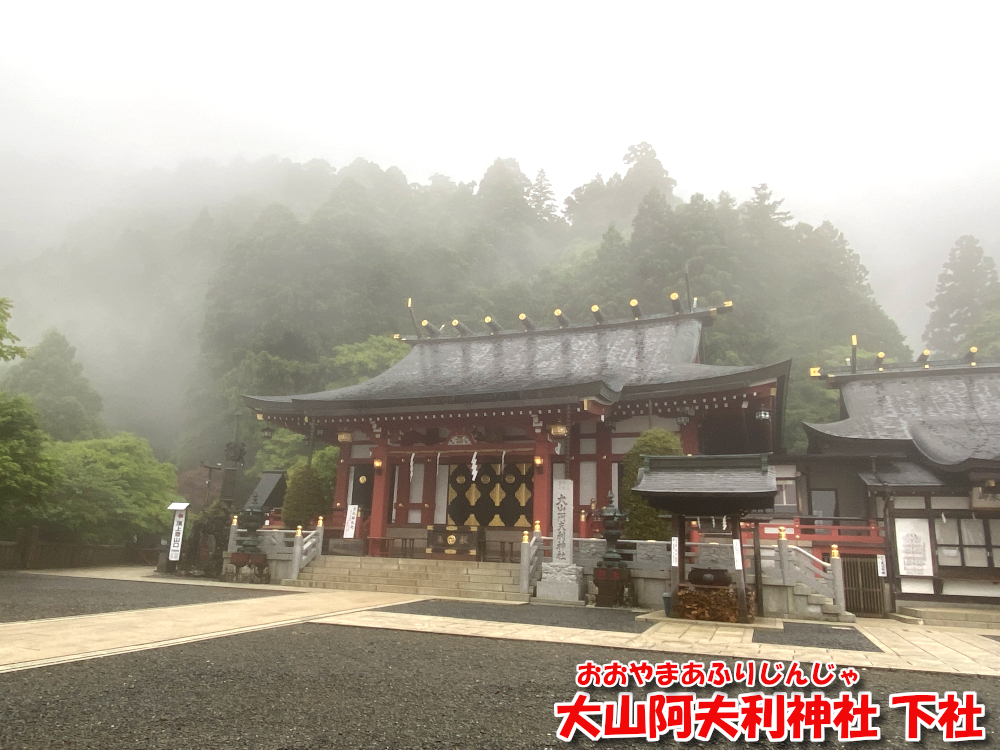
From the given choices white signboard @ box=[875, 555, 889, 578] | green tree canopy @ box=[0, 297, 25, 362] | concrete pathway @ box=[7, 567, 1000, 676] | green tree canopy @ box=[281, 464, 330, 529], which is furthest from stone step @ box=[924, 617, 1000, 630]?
green tree canopy @ box=[0, 297, 25, 362]

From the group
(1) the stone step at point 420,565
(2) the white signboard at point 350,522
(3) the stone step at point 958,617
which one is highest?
(2) the white signboard at point 350,522

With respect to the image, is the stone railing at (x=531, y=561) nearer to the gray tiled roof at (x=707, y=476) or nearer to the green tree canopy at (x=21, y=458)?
the gray tiled roof at (x=707, y=476)

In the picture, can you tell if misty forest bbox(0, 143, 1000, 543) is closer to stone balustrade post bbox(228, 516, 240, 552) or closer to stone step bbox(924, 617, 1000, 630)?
stone balustrade post bbox(228, 516, 240, 552)

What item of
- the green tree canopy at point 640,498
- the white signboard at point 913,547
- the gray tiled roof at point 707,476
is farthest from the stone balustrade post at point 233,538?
the white signboard at point 913,547

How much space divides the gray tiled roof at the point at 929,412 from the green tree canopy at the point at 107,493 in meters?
25.9

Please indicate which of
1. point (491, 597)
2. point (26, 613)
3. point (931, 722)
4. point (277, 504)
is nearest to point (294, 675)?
point (931, 722)

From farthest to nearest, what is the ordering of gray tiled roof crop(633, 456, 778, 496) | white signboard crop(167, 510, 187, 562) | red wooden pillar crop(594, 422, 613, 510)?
1. red wooden pillar crop(594, 422, 613, 510)
2. white signboard crop(167, 510, 187, 562)
3. gray tiled roof crop(633, 456, 778, 496)

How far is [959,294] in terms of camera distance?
52281 millimetres

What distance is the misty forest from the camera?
2739 cm

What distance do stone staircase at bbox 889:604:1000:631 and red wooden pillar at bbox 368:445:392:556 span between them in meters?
13.6

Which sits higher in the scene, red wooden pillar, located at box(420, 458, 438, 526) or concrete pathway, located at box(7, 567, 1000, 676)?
red wooden pillar, located at box(420, 458, 438, 526)

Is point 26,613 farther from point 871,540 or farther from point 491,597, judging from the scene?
point 871,540

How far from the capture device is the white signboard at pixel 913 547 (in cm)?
1639

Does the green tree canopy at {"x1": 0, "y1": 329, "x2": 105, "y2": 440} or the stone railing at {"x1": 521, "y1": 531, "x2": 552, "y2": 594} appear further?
the green tree canopy at {"x1": 0, "y1": 329, "x2": 105, "y2": 440}
